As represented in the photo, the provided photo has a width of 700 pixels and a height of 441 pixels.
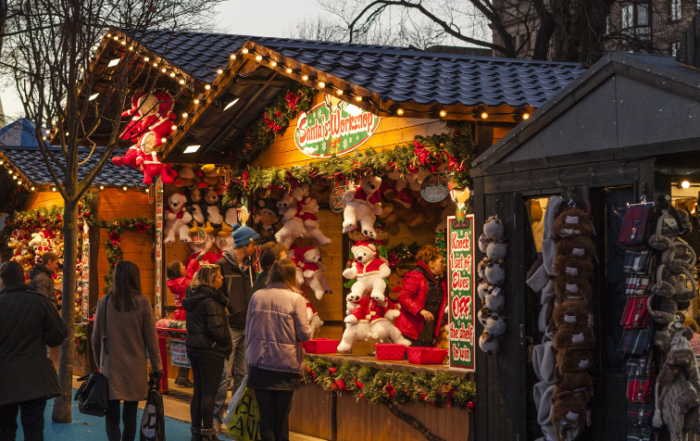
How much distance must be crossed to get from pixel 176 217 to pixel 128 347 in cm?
603

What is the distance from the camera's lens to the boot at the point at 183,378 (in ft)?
41.0

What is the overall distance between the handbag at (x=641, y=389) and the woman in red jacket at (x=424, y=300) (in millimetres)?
3687

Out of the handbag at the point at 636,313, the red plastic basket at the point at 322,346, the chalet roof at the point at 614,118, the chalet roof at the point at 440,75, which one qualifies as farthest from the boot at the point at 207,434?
the handbag at the point at 636,313

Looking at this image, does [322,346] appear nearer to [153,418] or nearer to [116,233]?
[153,418]

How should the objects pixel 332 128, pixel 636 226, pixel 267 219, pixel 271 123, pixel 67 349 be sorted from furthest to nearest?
1. pixel 267 219
2. pixel 271 123
3. pixel 67 349
4. pixel 332 128
5. pixel 636 226

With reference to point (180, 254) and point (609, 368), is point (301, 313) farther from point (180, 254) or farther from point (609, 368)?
point (180, 254)

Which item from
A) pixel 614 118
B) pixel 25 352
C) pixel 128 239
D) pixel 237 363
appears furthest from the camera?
pixel 128 239

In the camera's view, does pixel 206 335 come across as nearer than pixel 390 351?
Yes

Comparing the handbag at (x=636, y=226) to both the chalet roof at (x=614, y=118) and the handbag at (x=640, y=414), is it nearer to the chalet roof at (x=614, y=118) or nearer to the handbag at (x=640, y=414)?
the chalet roof at (x=614, y=118)

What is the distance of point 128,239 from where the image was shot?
48.7 feet

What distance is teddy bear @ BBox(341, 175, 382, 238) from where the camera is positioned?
8719mm

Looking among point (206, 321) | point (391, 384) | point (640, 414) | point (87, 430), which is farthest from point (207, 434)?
point (640, 414)

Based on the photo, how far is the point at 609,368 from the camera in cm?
557

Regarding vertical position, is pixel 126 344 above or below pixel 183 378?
above
